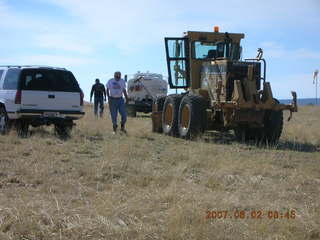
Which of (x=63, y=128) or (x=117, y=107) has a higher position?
(x=117, y=107)

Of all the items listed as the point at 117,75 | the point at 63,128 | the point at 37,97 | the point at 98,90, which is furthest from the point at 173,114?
the point at 98,90

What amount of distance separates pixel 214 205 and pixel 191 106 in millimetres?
6515

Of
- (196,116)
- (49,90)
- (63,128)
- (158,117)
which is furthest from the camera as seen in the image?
(158,117)

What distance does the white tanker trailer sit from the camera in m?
23.8

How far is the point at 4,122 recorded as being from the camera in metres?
12.5

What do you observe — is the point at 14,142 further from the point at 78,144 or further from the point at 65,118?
the point at 65,118

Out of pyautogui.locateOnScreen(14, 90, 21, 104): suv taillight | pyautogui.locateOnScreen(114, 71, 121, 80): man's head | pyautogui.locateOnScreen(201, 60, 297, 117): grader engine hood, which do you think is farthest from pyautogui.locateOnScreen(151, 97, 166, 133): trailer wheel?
pyautogui.locateOnScreen(14, 90, 21, 104): suv taillight

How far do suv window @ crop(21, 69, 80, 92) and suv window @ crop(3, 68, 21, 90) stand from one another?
0.21 metres

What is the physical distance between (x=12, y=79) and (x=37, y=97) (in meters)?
0.84

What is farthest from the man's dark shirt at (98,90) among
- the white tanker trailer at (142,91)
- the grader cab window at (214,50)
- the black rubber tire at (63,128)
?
the grader cab window at (214,50)

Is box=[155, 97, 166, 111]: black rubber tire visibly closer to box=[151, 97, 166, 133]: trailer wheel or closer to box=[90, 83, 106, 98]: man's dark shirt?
box=[151, 97, 166, 133]: trailer wheel

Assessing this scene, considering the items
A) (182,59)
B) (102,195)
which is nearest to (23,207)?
(102,195)

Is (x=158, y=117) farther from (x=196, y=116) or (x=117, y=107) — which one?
(x=196, y=116)

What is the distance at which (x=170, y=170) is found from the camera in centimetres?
781
